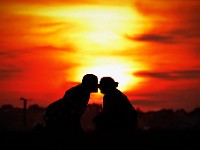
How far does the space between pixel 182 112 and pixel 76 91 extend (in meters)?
93.5

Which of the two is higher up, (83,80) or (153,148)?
(83,80)

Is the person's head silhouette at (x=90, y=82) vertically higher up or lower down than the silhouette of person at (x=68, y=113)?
higher up

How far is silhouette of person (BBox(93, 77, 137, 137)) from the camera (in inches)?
747

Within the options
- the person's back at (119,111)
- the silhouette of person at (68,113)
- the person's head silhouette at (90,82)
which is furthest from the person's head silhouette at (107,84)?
the silhouette of person at (68,113)

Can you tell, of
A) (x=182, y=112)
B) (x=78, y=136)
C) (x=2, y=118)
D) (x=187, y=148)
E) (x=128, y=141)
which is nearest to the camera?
(x=187, y=148)

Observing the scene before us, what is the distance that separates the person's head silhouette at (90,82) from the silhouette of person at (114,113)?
42 centimetres

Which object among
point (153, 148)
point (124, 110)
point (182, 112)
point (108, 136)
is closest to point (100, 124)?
point (124, 110)

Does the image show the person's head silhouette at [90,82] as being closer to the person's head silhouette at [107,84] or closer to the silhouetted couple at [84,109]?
the silhouetted couple at [84,109]

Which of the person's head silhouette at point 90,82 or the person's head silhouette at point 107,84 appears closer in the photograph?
the person's head silhouette at point 90,82

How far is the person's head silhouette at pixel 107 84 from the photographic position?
1948 centimetres

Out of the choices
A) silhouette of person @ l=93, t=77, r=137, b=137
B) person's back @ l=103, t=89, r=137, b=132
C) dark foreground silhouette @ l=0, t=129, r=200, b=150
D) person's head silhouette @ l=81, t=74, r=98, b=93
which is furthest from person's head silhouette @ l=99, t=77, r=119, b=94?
dark foreground silhouette @ l=0, t=129, r=200, b=150

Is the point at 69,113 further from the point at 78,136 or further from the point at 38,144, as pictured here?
the point at 38,144

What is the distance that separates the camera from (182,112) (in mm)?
111000

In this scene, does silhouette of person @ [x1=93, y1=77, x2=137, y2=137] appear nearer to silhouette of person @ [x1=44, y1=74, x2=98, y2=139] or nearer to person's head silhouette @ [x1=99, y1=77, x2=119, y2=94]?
person's head silhouette @ [x1=99, y1=77, x2=119, y2=94]
